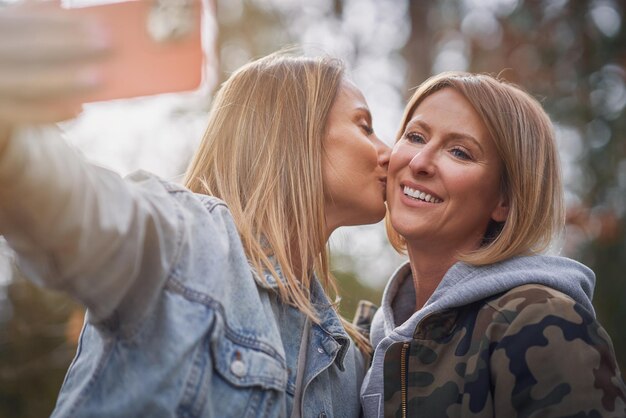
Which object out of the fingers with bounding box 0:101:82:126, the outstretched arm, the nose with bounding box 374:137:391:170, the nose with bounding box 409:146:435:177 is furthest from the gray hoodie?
the fingers with bounding box 0:101:82:126

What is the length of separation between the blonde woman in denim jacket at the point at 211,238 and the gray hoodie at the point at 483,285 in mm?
101

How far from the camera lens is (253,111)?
2.13 m

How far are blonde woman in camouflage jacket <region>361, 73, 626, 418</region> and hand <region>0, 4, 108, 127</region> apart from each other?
1240 millimetres

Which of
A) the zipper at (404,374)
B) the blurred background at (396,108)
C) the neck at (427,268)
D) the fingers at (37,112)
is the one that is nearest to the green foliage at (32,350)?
the blurred background at (396,108)

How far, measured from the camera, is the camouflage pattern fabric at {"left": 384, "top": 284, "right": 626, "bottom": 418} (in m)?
1.63

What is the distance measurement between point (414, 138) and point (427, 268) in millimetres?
450

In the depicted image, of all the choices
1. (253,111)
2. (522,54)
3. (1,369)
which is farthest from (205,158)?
(522,54)

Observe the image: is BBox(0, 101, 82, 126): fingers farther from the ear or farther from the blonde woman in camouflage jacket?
the ear

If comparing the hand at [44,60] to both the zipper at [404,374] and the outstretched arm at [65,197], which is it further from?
the zipper at [404,374]

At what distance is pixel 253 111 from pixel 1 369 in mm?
2685

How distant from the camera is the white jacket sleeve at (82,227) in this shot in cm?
108

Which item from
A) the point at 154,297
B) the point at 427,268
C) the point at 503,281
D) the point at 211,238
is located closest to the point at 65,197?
the point at 154,297

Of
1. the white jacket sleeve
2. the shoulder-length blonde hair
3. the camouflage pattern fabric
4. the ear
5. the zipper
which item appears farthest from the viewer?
the ear

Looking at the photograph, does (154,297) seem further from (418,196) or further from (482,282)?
(418,196)
